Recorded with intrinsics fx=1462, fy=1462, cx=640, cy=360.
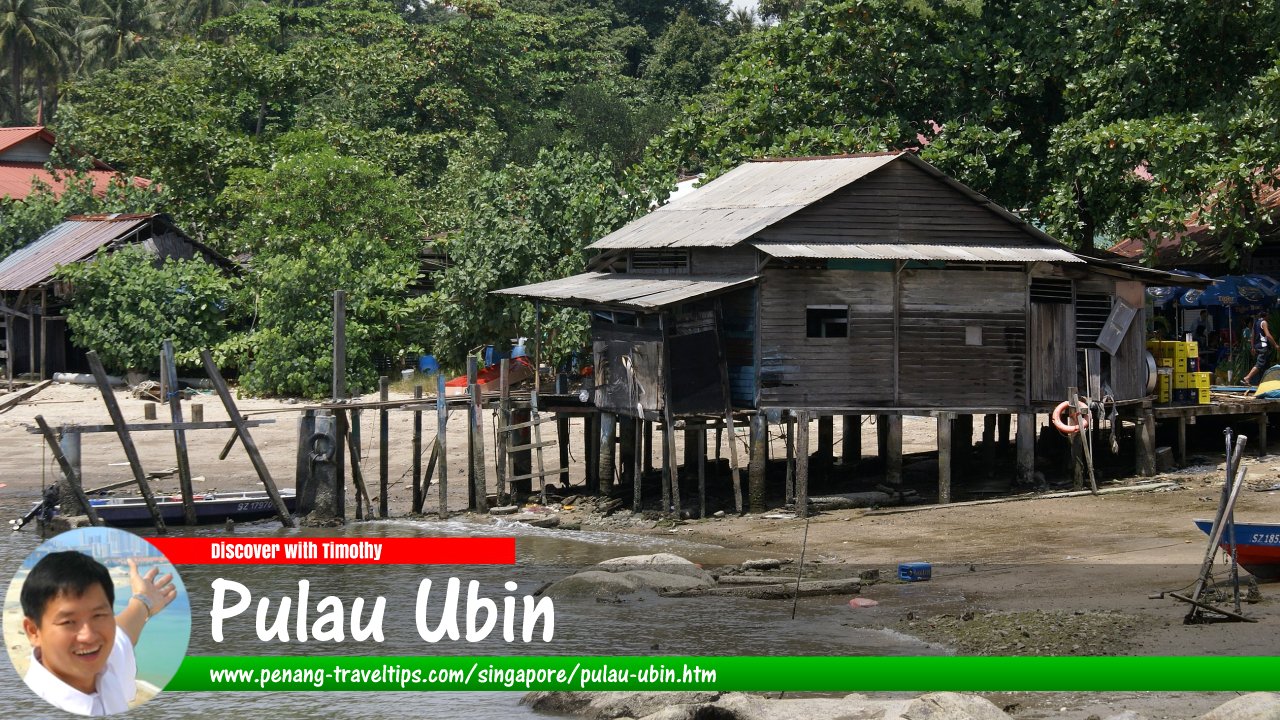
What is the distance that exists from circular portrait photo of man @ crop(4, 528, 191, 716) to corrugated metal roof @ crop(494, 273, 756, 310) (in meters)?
16.1

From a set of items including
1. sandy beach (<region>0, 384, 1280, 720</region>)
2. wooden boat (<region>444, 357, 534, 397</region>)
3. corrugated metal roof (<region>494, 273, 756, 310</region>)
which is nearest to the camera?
sandy beach (<region>0, 384, 1280, 720</region>)

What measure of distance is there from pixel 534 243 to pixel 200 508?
439 inches

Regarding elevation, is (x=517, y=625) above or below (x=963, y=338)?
below

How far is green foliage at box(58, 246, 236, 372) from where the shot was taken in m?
37.4

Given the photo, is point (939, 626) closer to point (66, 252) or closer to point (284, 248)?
point (284, 248)

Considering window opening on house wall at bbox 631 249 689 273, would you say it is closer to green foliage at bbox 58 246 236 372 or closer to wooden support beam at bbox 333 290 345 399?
wooden support beam at bbox 333 290 345 399

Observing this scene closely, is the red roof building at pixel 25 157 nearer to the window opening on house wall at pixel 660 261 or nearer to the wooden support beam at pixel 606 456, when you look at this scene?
the window opening on house wall at pixel 660 261

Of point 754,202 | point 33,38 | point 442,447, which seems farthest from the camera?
point 33,38

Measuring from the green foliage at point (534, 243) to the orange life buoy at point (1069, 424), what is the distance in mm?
11083

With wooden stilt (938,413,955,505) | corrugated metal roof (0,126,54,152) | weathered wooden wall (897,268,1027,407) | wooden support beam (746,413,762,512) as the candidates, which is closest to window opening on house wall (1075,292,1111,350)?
weathered wooden wall (897,268,1027,407)

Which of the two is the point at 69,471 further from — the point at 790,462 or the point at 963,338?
the point at 963,338

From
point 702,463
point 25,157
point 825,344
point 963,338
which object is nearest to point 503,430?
point 702,463

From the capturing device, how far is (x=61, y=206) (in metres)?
45.4

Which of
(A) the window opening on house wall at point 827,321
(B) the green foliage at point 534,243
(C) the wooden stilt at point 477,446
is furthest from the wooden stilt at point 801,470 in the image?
(B) the green foliage at point 534,243
